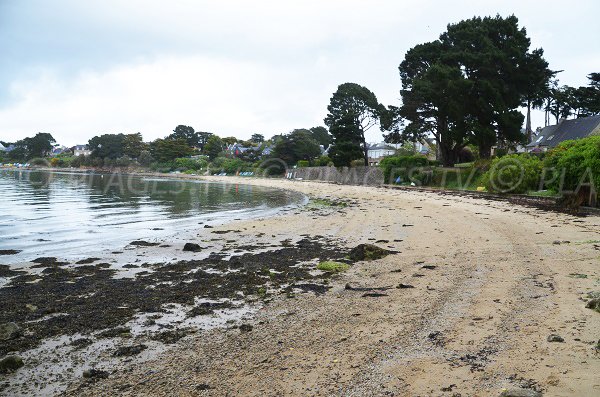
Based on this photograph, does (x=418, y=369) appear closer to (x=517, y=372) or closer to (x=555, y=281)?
(x=517, y=372)

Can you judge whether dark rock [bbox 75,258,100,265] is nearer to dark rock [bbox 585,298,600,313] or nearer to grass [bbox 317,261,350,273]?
grass [bbox 317,261,350,273]

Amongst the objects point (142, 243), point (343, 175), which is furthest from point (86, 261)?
point (343, 175)

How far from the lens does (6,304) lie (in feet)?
19.0

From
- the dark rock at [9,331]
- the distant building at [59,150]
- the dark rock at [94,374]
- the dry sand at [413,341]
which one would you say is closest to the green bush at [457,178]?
the dry sand at [413,341]

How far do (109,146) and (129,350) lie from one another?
12833cm

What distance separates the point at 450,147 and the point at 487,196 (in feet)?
60.9

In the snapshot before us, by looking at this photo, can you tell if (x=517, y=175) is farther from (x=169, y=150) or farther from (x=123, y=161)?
(x=123, y=161)

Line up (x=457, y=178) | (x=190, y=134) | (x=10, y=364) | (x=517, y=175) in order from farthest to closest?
(x=190, y=134)
(x=457, y=178)
(x=517, y=175)
(x=10, y=364)

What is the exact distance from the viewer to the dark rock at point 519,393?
2840 millimetres

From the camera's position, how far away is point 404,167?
41.5 meters

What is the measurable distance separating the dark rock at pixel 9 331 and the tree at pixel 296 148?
2729 inches

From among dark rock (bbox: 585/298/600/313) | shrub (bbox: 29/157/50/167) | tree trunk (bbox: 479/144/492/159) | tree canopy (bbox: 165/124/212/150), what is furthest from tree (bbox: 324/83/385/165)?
shrub (bbox: 29/157/50/167)

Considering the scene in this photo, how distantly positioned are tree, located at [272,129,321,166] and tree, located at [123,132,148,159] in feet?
197

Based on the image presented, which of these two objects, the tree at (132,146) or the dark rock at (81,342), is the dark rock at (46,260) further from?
the tree at (132,146)
